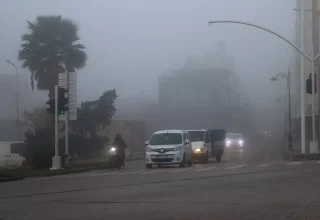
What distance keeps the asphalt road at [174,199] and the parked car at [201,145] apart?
47.7 feet

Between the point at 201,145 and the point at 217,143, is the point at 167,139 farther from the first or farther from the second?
the point at 217,143

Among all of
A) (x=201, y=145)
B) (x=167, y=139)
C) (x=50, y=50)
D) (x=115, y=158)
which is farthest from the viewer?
(x=50, y=50)

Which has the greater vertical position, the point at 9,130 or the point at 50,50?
the point at 50,50

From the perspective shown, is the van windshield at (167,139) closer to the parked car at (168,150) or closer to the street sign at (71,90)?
the parked car at (168,150)

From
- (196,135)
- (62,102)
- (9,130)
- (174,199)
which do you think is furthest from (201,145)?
(9,130)

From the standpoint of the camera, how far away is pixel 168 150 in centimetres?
2492

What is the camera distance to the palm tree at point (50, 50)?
138 feet

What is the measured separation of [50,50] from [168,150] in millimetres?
20609

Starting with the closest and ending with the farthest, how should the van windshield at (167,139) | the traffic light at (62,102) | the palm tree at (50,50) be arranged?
the traffic light at (62,102), the van windshield at (167,139), the palm tree at (50,50)

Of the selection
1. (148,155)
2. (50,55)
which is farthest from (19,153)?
(50,55)

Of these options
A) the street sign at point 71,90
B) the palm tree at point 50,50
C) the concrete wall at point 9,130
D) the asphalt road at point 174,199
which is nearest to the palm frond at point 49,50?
the palm tree at point 50,50

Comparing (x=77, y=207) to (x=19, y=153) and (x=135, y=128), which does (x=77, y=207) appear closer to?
(x=19, y=153)

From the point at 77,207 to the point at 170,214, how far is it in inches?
89.8

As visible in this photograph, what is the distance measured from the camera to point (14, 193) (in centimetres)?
1406
